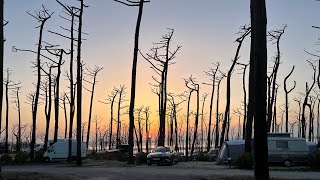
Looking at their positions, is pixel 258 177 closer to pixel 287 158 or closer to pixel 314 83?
pixel 287 158

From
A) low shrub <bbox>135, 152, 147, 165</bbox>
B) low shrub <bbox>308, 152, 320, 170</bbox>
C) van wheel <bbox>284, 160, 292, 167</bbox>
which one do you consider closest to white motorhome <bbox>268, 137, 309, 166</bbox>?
van wheel <bbox>284, 160, 292, 167</bbox>

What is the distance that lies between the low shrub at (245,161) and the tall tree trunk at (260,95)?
1266 centimetres

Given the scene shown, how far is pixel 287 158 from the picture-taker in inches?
1334

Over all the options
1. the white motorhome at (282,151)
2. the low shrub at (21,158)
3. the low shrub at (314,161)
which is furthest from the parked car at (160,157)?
the low shrub at (21,158)

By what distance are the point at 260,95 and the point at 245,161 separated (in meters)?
13.4

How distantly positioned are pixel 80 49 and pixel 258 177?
24.4 metres

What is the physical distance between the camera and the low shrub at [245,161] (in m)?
27.4

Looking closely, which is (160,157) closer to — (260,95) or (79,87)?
(79,87)

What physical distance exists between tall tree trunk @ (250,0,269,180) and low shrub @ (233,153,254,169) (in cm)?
1266

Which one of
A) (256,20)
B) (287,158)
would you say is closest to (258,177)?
(256,20)

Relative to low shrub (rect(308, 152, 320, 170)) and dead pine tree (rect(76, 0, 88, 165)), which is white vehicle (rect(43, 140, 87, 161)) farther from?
low shrub (rect(308, 152, 320, 170))

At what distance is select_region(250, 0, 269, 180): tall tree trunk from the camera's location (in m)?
14.9

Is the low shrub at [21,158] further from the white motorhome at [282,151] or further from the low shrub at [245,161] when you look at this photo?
the low shrub at [245,161]

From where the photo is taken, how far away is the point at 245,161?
90.7ft
